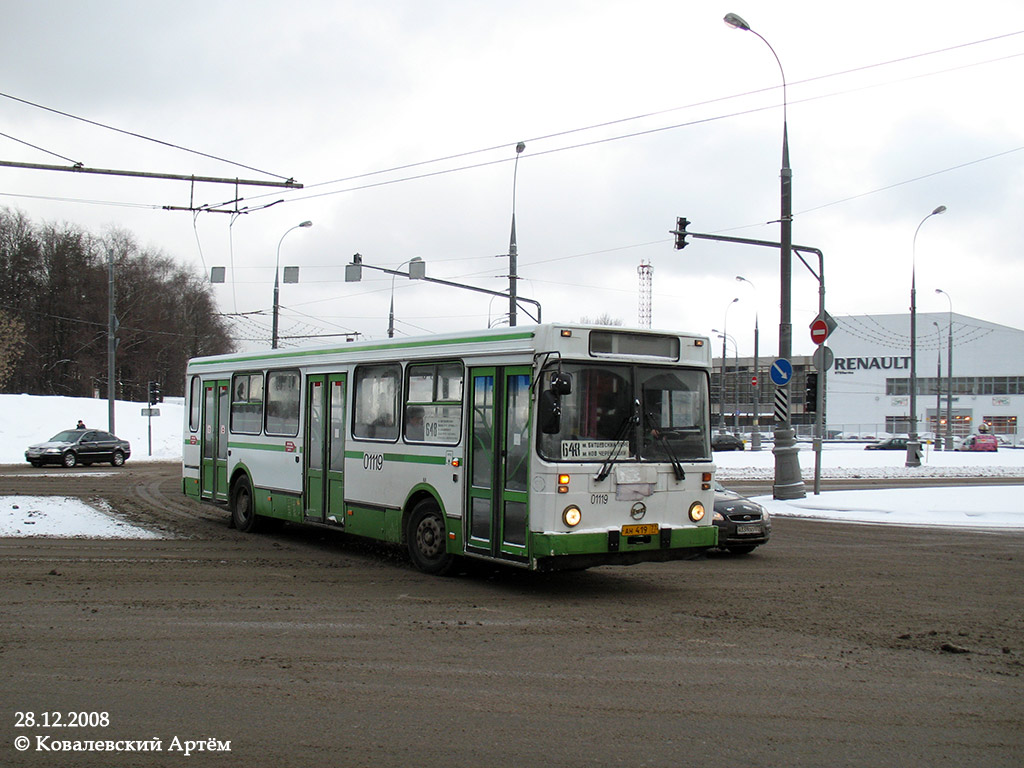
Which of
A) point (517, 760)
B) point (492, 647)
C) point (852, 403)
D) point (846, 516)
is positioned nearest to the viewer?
point (517, 760)

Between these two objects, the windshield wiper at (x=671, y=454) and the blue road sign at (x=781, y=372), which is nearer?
the windshield wiper at (x=671, y=454)

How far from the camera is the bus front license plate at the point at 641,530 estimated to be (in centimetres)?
970

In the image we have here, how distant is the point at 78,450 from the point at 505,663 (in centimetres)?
3332

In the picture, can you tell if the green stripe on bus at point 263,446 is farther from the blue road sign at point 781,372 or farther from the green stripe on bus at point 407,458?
the blue road sign at point 781,372

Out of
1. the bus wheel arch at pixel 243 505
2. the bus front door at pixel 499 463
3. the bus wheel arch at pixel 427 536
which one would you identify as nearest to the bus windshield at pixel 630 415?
the bus front door at pixel 499 463

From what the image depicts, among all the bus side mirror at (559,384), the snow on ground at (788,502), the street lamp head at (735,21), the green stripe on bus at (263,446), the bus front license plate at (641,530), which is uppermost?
the street lamp head at (735,21)

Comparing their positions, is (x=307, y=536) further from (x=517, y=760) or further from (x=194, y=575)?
(x=517, y=760)

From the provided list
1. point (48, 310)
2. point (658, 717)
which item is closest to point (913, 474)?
point (658, 717)

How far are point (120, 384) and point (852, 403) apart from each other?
6698cm

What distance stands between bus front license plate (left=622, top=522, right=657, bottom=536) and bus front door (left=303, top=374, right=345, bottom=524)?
473 cm

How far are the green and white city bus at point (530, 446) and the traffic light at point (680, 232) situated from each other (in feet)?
38.3

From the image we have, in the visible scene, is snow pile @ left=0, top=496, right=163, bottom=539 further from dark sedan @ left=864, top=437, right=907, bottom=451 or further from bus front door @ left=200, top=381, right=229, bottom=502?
A: dark sedan @ left=864, top=437, right=907, bottom=451

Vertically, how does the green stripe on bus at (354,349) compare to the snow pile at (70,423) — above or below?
above

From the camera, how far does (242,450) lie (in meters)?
15.6
